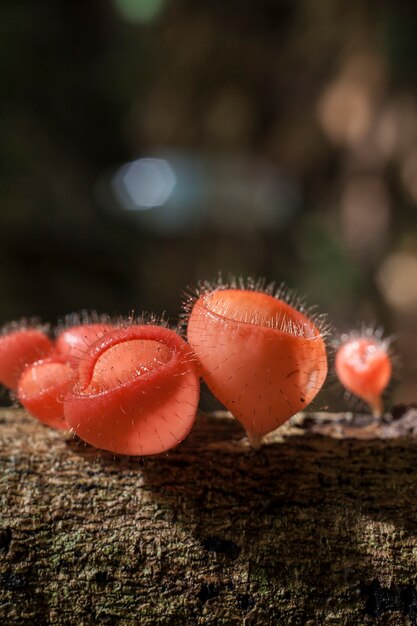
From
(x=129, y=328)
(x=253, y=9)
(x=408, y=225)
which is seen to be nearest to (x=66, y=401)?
(x=129, y=328)

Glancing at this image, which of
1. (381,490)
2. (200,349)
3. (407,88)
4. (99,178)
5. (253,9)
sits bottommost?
(381,490)

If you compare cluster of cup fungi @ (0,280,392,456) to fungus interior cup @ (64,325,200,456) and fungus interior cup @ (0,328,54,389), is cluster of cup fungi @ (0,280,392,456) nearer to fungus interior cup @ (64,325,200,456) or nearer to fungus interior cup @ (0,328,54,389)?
fungus interior cup @ (64,325,200,456)

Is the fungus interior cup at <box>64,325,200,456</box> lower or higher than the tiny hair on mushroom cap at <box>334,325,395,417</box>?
lower

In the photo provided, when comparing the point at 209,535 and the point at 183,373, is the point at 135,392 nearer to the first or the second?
the point at 183,373

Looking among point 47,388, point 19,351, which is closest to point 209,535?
point 47,388

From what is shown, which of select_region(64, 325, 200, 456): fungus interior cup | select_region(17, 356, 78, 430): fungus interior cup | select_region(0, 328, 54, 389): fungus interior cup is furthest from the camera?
select_region(0, 328, 54, 389): fungus interior cup

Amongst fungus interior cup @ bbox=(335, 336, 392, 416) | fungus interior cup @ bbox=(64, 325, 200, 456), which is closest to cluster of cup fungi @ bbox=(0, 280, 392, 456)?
fungus interior cup @ bbox=(64, 325, 200, 456)

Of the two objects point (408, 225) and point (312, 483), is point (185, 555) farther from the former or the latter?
point (408, 225)

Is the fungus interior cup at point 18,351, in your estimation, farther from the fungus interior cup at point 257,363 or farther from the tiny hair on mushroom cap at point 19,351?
the fungus interior cup at point 257,363
